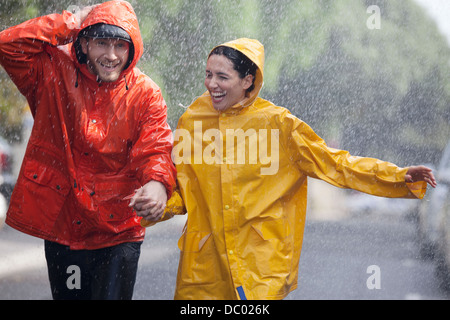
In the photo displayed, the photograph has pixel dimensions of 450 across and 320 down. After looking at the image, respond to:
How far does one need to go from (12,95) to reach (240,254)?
11.0 metres

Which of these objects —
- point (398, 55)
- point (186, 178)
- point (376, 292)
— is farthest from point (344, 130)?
point (186, 178)

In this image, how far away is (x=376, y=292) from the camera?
8258 mm

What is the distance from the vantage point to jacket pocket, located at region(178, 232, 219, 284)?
4.58 m

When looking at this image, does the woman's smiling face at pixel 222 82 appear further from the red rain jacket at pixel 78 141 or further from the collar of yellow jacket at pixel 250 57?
the red rain jacket at pixel 78 141

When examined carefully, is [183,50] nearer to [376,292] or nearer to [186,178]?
[376,292]

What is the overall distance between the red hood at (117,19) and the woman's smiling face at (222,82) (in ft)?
1.54

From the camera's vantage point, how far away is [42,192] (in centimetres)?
454

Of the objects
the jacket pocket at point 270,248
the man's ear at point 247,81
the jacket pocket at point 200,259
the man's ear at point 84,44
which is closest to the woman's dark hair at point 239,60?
the man's ear at point 247,81

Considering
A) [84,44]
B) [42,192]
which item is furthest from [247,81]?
[42,192]

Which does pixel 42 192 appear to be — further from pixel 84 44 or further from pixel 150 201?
pixel 84 44

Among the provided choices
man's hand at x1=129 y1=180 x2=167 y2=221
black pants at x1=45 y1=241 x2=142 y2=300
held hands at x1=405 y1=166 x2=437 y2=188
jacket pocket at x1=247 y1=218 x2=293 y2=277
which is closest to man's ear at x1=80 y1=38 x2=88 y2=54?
man's hand at x1=129 y1=180 x2=167 y2=221

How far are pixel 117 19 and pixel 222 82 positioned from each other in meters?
0.73

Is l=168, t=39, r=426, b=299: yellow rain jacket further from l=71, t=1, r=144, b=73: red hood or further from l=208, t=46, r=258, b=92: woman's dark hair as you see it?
l=71, t=1, r=144, b=73: red hood
